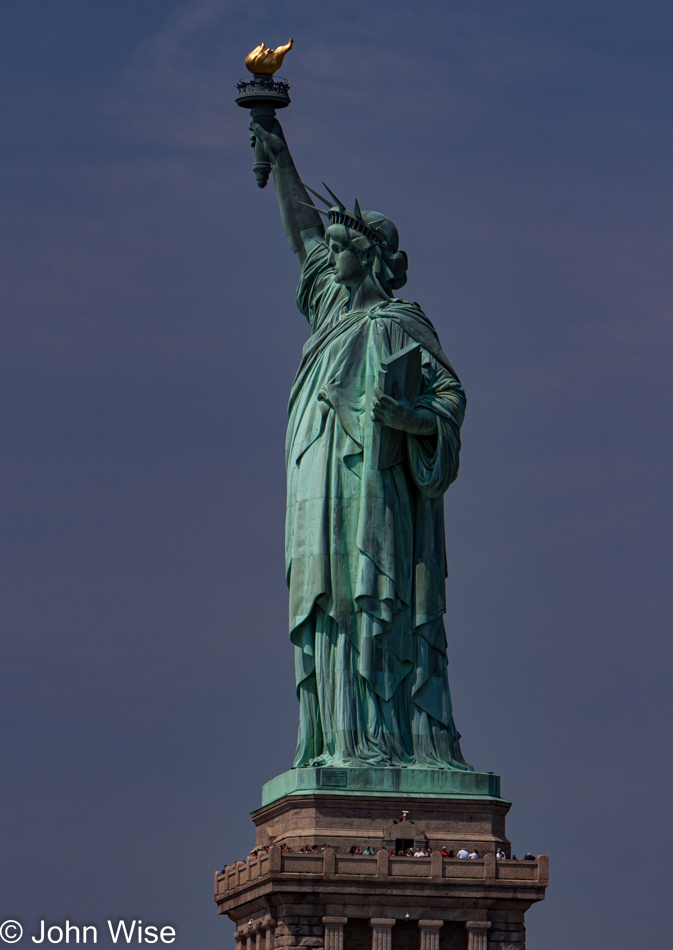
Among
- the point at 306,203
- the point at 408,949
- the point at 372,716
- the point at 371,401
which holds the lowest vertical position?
the point at 408,949

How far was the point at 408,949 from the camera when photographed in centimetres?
4672

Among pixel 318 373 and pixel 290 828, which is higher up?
pixel 318 373

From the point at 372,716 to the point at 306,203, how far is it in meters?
9.09

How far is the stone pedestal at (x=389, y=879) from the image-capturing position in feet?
153

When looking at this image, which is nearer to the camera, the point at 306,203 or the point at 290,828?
the point at 290,828

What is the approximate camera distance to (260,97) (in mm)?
52375

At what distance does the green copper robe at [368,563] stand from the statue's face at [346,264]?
540 mm

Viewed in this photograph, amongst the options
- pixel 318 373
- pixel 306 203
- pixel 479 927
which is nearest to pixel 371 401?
pixel 318 373

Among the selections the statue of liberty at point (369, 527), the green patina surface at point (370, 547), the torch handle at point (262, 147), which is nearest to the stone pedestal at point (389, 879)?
the green patina surface at point (370, 547)

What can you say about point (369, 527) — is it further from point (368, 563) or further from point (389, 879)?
point (389, 879)

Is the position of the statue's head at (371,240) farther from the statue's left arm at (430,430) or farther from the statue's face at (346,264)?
the statue's left arm at (430,430)

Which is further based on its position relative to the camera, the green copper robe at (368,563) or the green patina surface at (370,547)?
the green copper robe at (368,563)

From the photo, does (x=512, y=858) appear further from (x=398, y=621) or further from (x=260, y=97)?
(x=260, y=97)

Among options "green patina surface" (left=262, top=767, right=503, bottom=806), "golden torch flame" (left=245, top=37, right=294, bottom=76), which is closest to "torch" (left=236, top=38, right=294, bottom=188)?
"golden torch flame" (left=245, top=37, right=294, bottom=76)
